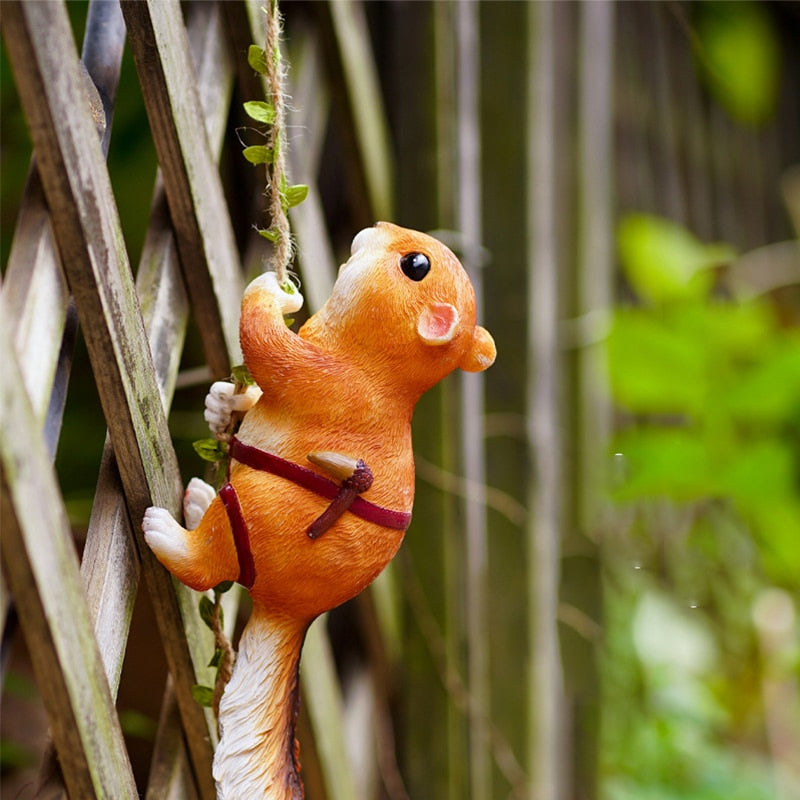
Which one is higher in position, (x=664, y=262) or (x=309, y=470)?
(x=309, y=470)

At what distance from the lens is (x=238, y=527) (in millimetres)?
407

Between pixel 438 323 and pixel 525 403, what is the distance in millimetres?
642

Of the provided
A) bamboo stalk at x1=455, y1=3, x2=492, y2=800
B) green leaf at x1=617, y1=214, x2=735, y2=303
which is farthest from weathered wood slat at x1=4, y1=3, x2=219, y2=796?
green leaf at x1=617, y1=214, x2=735, y2=303

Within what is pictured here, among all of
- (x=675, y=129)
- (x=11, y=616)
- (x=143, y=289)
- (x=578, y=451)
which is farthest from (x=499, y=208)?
(x=675, y=129)

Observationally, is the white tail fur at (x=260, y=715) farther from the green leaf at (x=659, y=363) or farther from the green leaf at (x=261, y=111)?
the green leaf at (x=659, y=363)

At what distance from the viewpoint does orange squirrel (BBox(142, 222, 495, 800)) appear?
0.41 meters

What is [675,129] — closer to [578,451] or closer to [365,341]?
[578,451]

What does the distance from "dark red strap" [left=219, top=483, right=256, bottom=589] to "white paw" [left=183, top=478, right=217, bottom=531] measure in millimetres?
57

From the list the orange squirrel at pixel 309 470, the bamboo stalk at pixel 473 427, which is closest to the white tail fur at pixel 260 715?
the orange squirrel at pixel 309 470

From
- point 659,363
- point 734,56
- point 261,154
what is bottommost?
point 659,363

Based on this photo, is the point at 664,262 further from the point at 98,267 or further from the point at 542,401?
the point at 98,267

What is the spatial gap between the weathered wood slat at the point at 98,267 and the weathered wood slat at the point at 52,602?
0.15 ft

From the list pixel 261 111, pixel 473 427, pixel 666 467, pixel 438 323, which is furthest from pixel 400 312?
pixel 666 467

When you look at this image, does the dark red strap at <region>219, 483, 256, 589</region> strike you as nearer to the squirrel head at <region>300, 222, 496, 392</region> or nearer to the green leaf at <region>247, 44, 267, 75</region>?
the squirrel head at <region>300, 222, 496, 392</region>
